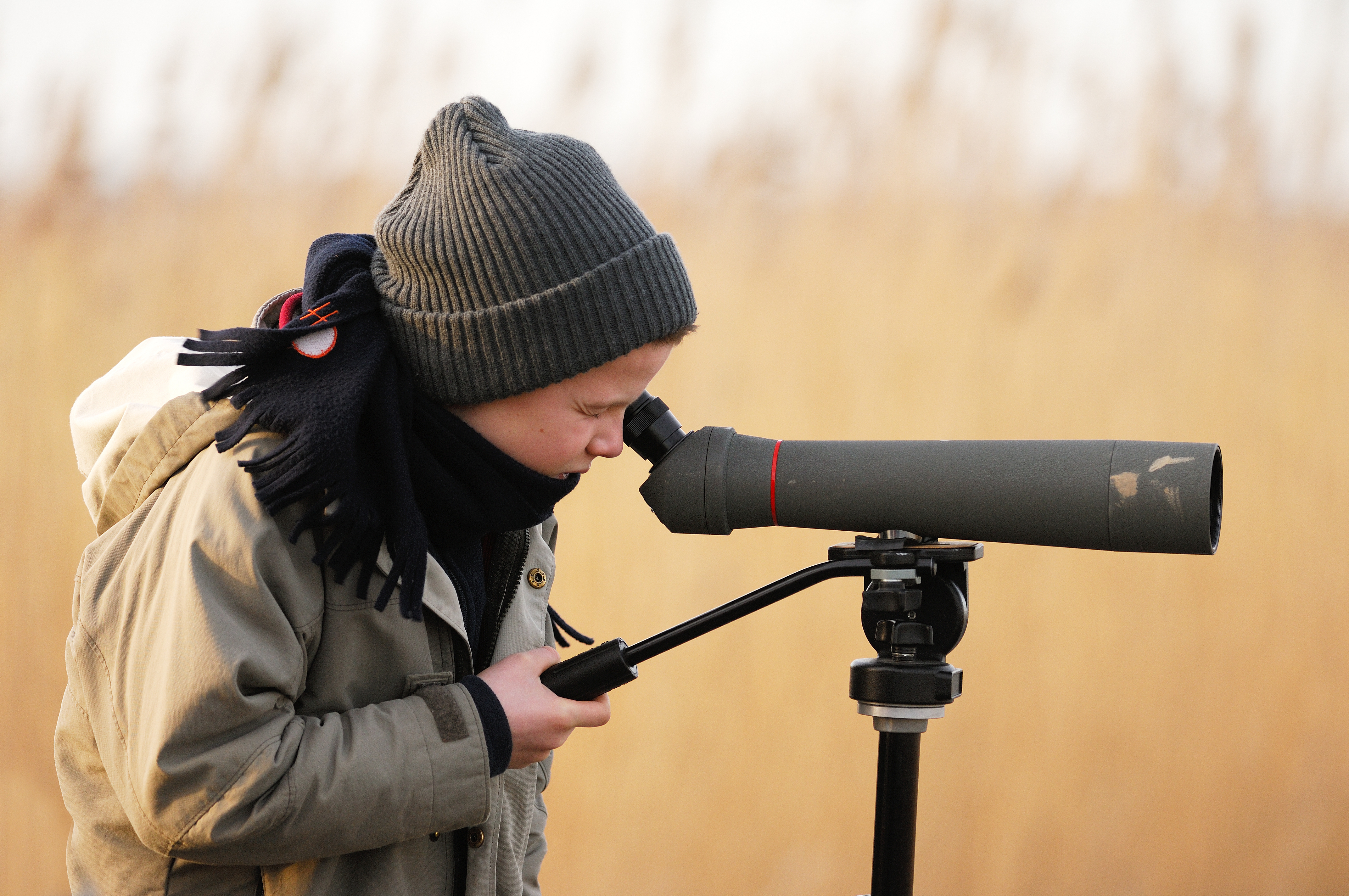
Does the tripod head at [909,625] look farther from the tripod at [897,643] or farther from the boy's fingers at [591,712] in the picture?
the boy's fingers at [591,712]

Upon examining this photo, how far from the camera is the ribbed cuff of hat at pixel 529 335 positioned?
2.46 ft

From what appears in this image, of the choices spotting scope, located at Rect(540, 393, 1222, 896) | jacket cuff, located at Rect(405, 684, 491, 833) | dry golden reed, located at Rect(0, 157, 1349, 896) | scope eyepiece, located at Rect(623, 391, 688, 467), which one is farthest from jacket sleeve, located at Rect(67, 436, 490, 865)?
dry golden reed, located at Rect(0, 157, 1349, 896)

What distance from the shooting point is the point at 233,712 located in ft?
2.06

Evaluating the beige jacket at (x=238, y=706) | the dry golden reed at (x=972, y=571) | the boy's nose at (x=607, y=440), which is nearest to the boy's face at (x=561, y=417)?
the boy's nose at (x=607, y=440)

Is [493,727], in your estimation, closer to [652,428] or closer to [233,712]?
A: [233,712]

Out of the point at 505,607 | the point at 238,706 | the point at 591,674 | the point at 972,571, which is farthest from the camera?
the point at 972,571

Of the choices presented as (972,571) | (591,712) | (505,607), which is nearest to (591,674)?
(591,712)

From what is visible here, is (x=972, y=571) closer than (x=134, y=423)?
No

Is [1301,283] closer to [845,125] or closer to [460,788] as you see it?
[845,125]

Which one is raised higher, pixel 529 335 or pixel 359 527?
pixel 529 335

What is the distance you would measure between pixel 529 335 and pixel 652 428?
0.53 ft

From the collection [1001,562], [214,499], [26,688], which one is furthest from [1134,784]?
[26,688]

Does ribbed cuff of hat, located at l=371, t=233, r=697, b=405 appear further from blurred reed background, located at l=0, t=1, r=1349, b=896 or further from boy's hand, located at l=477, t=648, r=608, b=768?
blurred reed background, located at l=0, t=1, r=1349, b=896

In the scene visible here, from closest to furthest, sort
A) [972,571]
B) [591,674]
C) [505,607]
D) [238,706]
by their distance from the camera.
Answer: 1. [238,706]
2. [591,674]
3. [505,607]
4. [972,571]
